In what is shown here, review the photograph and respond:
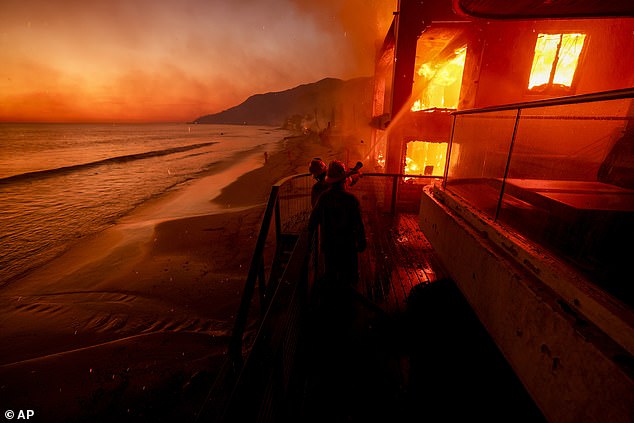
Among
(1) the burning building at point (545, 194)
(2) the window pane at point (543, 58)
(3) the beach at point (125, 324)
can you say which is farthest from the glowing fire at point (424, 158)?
(3) the beach at point (125, 324)

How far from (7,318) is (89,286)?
4.69ft

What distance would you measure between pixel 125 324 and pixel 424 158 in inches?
603

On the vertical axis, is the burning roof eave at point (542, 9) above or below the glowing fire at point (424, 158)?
above

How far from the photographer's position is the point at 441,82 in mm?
15438

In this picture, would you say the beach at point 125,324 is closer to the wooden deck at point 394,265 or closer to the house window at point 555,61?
the wooden deck at point 394,265

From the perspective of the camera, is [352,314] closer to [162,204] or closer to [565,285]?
[565,285]

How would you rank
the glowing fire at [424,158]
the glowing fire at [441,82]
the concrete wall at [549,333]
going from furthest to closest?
the glowing fire at [441,82], the glowing fire at [424,158], the concrete wall at [549,333]

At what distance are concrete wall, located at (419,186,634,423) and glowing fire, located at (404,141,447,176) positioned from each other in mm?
11679

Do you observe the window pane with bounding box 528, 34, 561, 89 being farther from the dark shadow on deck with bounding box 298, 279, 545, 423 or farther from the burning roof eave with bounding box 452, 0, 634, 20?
the dark shadow on deck with bounding box 298, 279, 545, 423

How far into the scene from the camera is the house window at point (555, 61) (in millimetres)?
8664

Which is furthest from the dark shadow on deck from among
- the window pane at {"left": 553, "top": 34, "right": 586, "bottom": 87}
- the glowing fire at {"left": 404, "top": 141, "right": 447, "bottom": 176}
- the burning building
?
the glowing fire at {"left": 404, "top": 141, "right": 447, "bottom": 176}

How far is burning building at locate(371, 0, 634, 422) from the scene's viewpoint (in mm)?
1685

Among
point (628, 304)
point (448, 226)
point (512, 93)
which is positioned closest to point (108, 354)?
point (448, 226)

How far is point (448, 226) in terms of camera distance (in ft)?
13.4
